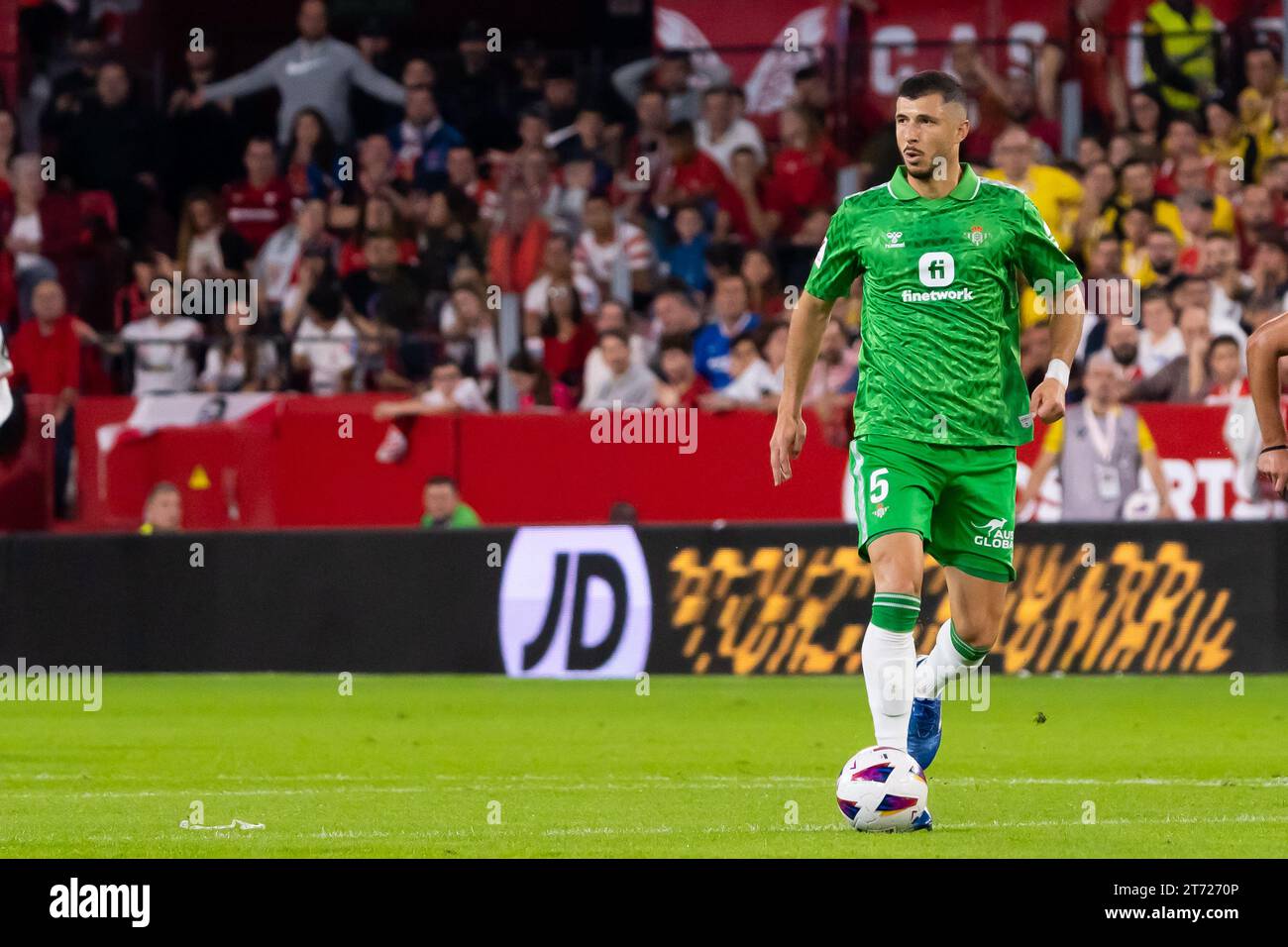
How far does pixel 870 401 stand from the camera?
8.88 metres

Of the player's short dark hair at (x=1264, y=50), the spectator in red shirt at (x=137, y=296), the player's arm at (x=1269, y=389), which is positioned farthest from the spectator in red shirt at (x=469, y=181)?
the player's arm at (x=1269, y=389)

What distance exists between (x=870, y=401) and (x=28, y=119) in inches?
616

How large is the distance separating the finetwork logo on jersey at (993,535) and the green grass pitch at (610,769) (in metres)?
0.97

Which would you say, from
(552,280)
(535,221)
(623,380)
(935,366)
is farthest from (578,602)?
(935,366)

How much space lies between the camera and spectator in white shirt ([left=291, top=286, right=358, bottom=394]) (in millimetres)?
19344

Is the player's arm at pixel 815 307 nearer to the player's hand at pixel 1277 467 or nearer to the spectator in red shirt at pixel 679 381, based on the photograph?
the player's hand at pixel 1277 467

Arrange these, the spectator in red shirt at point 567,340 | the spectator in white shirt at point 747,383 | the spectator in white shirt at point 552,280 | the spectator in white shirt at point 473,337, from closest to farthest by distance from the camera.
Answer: the spectator in white shirt at point 747,383 → the spectator in red shirt at point 567,340 → the spectator in white shirt at point 473,337 → the spectator in white shirt at point 552,280

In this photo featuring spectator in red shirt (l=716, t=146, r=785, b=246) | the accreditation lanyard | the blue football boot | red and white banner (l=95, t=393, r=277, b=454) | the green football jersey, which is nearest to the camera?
the green football jersey

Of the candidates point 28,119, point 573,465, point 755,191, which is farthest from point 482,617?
point 28,119

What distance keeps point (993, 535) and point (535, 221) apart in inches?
460

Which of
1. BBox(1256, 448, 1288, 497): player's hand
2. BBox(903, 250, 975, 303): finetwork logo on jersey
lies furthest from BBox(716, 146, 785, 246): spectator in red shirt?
BBox(1256, 448, 1288, 497): player's hand

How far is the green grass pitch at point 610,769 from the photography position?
8367mm

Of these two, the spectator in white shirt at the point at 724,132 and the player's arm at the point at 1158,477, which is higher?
the spectator in white shirt at the point at 724,132

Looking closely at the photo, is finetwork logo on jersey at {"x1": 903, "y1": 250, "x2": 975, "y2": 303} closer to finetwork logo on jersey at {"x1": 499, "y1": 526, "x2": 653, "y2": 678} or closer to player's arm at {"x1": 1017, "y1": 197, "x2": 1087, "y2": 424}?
player's arm at {"x1": 1017, "y1": 197, "x2": 1087, "y2": 424}
